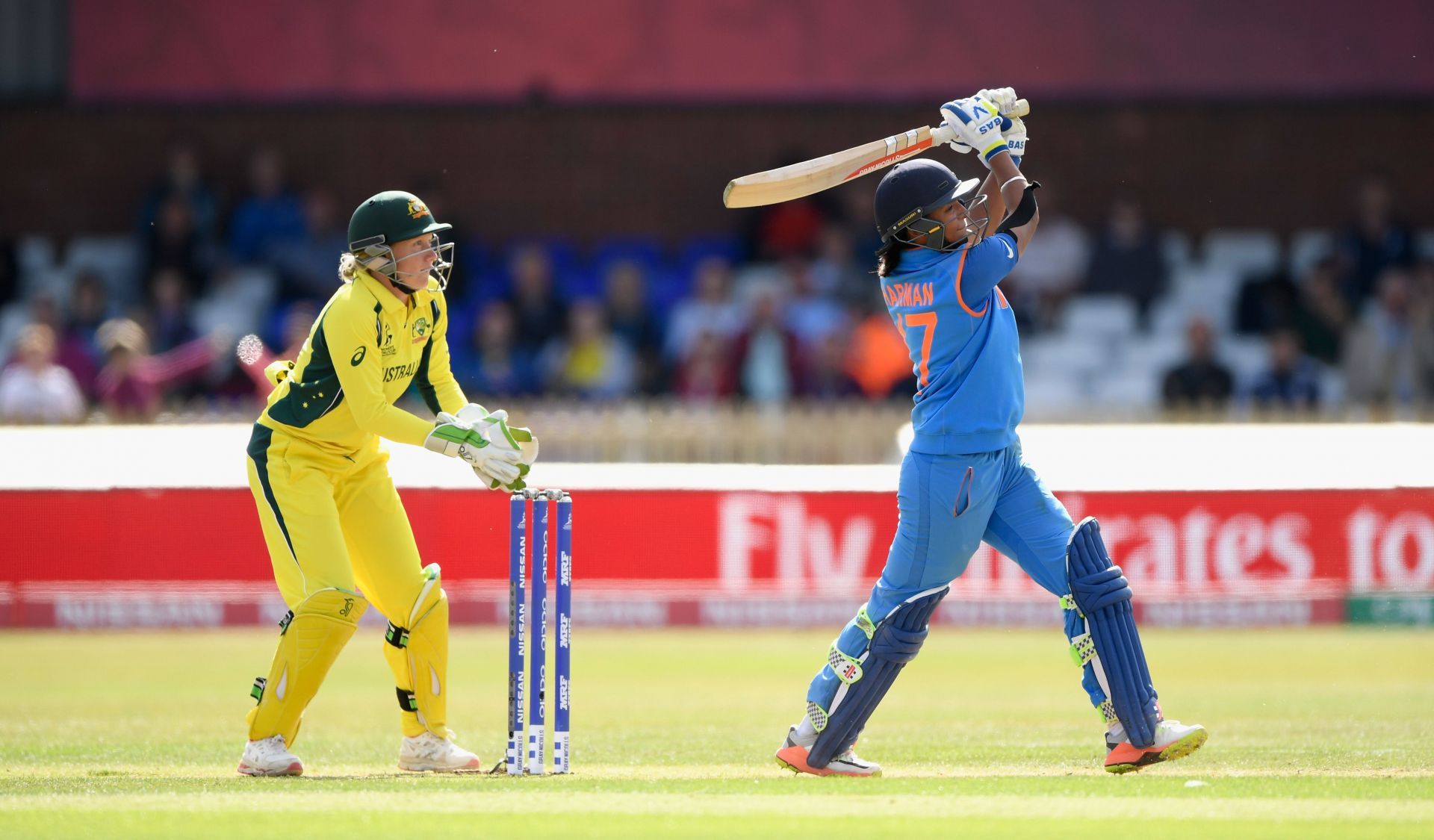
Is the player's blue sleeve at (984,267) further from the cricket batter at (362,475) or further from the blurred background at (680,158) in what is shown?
the blurred background at (680,158)

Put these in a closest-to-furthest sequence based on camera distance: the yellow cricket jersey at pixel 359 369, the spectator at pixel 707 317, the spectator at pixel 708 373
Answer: the yellow cricket jersey at pixel 359 369 → the spectator at pixel 708 373 → the spectator at pixel 707 317

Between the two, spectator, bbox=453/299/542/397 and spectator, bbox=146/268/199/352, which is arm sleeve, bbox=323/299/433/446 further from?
spectator, bbox=146/268/199/352

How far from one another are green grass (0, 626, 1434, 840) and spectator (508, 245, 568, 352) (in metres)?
3.73

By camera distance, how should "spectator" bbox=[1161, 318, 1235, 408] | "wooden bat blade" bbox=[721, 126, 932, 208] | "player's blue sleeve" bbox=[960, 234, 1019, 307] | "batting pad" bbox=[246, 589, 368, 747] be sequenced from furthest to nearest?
"spectator" bbox=[1161, 318, 1235, 408]
"batting pad" bbox=[246, 589, 368, 747]
"wooden bat blade" bbox=[721, 126, 932, 208]
"player's blue sleeve" bbox=[960, 234, 1019, 307]

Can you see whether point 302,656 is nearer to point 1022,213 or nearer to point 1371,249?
point 1022,213

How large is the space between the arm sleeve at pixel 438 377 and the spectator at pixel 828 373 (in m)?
8.03

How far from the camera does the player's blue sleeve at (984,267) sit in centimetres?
638

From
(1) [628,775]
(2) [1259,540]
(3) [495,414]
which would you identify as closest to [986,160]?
(3) [495,414]

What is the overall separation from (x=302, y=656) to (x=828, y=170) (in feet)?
8.11

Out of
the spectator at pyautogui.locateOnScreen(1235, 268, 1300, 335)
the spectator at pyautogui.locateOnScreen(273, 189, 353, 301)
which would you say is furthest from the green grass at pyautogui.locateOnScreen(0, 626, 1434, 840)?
the spectator at pyautogui.locateOnScreen(273, 189, 353, 301)

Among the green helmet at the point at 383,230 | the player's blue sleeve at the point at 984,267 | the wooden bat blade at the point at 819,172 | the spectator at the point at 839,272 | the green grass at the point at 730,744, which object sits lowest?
the green grass at the point at 730,744

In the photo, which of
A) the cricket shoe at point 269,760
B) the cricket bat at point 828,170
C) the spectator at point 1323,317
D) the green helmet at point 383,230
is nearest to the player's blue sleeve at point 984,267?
the cricket bat at point 828,170

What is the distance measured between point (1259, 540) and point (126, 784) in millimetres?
8243

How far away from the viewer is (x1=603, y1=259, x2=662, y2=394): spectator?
15.9m
